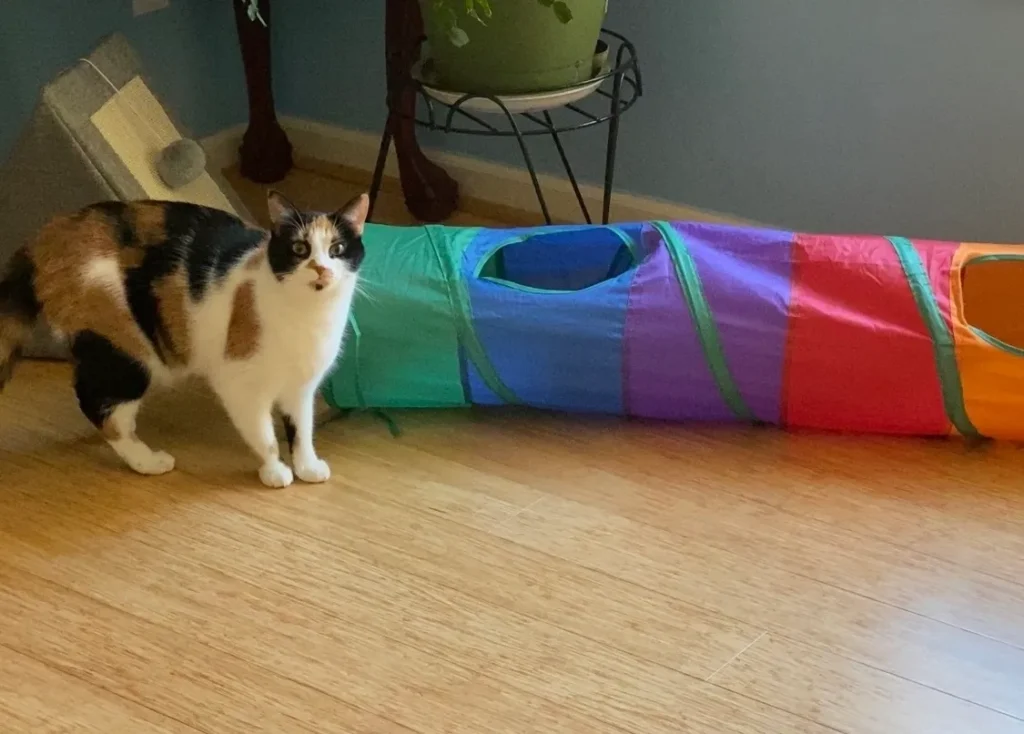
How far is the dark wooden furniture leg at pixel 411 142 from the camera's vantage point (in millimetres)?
2082

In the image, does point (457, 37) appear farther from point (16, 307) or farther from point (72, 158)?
point (16, 307)

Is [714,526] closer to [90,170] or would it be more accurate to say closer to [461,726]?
[461,726]

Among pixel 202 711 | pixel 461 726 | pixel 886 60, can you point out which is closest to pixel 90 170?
pixel 202 711

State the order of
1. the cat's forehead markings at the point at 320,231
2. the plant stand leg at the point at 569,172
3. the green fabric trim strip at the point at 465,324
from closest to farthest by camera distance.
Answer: the cat's forehead markings at the point at 320,231
the green fabric trim strip at the point at 465,324
the plant stand leg at the point at 569,172

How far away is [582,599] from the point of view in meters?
1.35

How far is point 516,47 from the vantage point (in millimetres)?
1723

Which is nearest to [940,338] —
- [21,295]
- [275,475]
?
[275,475]

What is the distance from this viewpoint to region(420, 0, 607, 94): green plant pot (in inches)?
67.3

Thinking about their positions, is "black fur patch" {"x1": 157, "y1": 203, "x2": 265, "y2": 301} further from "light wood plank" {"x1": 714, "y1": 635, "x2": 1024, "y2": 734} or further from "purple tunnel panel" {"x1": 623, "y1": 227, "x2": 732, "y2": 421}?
"light wood plank" {"x1": 714, "y1": 635, "x2": 1024, "y2": 734}

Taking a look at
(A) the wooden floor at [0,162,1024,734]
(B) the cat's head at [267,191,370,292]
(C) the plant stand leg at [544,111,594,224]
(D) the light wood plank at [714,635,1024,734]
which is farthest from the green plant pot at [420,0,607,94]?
(D) the light wood plank at [714,635,1024,734]

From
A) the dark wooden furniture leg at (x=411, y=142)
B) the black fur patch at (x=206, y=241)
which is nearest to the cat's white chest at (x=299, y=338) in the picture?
the black fur patch at (x=206, y=241)

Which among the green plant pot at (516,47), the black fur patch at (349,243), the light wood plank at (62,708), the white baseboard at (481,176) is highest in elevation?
the green plant pot at (516,47)

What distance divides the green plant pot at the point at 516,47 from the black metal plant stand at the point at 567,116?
0.11 feet

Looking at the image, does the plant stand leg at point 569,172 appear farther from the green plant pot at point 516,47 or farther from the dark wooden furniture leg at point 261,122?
the dark wooden furniture leg at point 261,122
